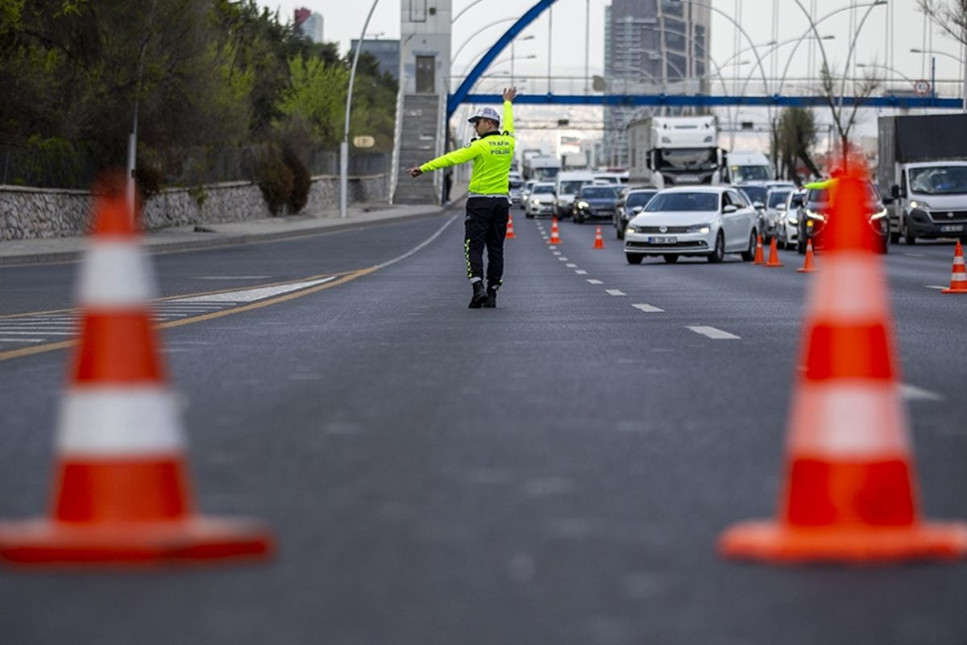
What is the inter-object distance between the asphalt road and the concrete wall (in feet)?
92.3

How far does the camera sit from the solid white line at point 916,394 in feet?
28.6

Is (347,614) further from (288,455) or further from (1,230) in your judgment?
(1,230)

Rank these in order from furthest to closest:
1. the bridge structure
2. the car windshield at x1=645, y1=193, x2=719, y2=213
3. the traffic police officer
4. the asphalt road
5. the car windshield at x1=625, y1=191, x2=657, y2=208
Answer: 1. the bridge structure
2. the car windshield at x1=625, y1=191, x2=657, y2=208
3. the car windshield at x1=645, y1=193, x2=719, y2=213
4. the traffic police officer
5. the asphalt road

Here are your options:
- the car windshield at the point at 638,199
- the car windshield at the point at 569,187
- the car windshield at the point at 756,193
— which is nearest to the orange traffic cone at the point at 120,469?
the car windshield at the point at 638,199

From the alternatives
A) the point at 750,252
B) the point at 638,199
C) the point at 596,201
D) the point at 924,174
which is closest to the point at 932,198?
the point at 924,174

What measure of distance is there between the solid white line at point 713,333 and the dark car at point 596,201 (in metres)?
57.9

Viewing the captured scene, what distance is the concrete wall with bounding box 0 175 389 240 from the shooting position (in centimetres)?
4153

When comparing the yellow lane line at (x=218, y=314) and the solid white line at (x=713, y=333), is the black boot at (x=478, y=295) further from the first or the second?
the solid white line at (x=713, y=333)

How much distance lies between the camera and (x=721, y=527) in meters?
5.42

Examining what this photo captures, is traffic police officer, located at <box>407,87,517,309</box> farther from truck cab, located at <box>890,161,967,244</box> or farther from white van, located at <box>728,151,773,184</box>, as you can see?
white van, located at <box>728,151,773,184</box>

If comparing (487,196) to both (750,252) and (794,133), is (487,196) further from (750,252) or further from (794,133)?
(794,133)

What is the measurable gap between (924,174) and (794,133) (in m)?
92.1

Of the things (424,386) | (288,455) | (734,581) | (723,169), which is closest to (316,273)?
(424,386)

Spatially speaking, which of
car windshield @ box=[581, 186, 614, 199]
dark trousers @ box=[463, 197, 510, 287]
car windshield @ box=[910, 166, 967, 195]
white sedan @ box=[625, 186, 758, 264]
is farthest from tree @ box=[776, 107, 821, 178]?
dark trousers @ box=[463, 197, 510, 287]
